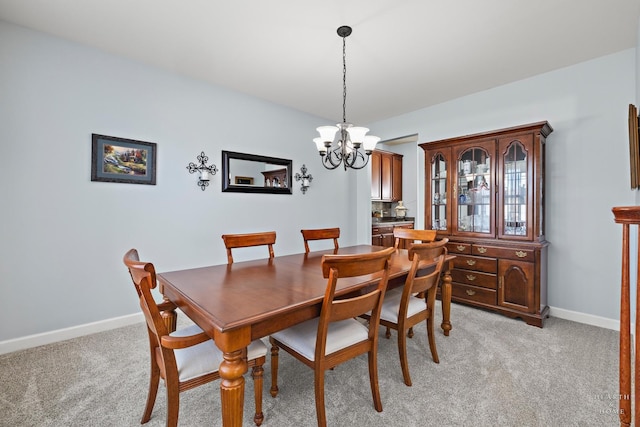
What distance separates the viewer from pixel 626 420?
3.47 ft

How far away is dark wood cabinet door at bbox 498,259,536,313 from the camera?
294 cm

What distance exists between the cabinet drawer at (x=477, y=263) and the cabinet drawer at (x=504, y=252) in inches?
2.5

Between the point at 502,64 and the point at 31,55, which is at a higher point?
the point at 502,64

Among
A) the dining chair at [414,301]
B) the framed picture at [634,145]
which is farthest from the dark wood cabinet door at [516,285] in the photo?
the dining chair at [414,301]

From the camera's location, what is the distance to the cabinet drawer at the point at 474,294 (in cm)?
319

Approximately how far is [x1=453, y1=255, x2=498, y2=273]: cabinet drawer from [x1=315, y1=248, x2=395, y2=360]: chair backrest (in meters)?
2.09

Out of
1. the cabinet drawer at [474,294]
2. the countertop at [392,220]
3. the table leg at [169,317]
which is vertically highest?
the countertop at [392,220]

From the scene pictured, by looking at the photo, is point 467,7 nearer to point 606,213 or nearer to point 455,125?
point 455,125

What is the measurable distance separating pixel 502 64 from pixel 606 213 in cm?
178

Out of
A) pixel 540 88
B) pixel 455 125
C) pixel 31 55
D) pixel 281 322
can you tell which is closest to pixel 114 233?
pixel 31 55

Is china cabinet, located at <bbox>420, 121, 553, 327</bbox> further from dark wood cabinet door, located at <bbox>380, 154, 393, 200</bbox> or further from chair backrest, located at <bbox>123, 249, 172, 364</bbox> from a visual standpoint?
chair backrest, located at <bbox>123, 249, 172, 364</bbox>

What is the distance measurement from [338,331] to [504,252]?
230cm

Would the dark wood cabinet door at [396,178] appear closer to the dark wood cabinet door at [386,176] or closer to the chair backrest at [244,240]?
the dark wood cabinet door at [386,176]

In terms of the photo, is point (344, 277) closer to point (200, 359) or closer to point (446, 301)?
point (200, 359)
